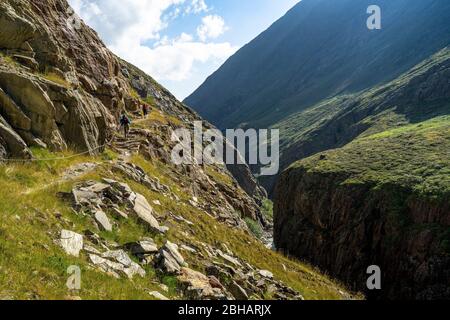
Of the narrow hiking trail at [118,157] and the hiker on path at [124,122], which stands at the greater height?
the hiker on path at [124,122]

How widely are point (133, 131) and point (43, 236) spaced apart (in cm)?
2731

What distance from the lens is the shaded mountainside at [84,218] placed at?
1019cm

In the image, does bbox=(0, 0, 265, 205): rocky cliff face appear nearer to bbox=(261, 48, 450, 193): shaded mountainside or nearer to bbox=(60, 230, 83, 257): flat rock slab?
bbox=(60, 230, 83, 257): flat rock slab

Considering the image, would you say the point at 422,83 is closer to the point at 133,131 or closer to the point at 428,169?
the point at 428,169

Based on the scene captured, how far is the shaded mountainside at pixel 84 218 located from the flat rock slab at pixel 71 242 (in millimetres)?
31

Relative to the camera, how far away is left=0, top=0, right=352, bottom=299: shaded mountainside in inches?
401

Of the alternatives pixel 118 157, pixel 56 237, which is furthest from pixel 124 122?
pixel 56 237

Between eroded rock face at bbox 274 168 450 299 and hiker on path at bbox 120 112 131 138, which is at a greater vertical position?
hiker on path at bbox 120 112 131 138

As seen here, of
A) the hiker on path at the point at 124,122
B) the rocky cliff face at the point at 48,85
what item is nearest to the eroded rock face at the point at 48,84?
the rocky cliff face at the point at 48,85

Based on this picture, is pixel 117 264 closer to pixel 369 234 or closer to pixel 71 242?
pixel 71 242

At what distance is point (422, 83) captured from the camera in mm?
140375

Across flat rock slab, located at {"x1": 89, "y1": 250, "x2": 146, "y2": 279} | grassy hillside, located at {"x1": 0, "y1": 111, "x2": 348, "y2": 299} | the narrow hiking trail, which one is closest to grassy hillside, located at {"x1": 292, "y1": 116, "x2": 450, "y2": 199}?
the narrow hiking trail

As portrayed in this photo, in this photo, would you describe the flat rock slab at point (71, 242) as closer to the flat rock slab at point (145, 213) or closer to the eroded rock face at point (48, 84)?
the flat rock slab at point (145, 213)

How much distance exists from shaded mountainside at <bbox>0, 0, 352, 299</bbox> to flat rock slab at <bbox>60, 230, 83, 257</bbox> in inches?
1.2
